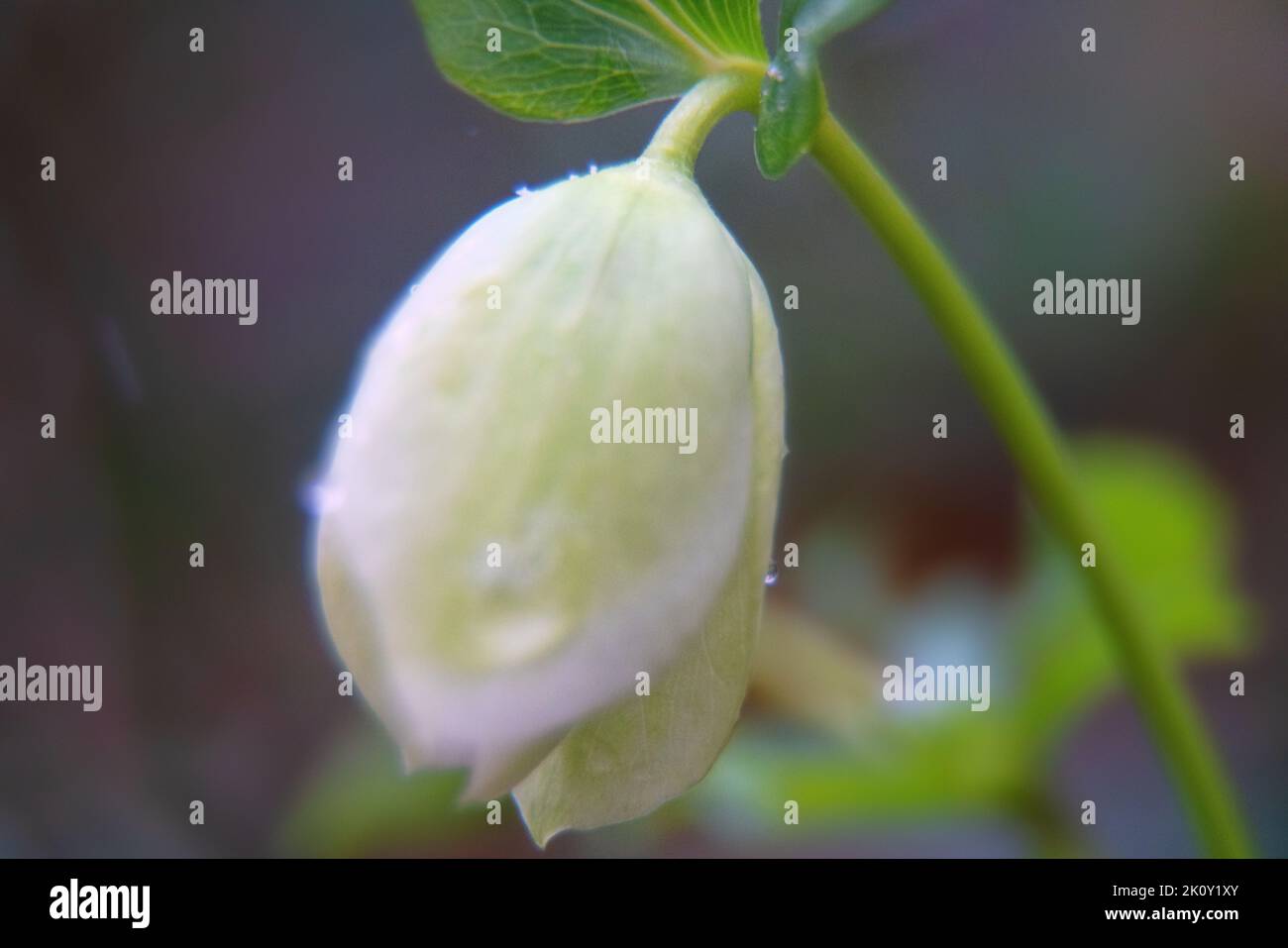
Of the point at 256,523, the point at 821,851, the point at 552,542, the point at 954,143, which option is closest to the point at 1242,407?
the point at 954,143

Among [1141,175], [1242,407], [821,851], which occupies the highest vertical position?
[1141,175]

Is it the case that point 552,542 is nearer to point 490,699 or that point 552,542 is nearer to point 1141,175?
point 490,699

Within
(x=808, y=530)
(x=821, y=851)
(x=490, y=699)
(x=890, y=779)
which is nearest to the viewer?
(x=490, y=699)

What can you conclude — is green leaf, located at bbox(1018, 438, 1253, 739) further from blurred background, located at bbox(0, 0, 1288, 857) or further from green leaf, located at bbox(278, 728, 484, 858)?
green leaf, located at bbox(278, 728, 484, 858)

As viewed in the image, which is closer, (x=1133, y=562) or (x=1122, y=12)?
(x=1133, y=562)

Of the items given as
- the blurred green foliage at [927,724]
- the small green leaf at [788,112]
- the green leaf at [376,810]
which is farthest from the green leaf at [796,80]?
the green leaf at [376,810]

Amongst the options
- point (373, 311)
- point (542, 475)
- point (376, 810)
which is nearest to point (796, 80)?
point (542, 475)

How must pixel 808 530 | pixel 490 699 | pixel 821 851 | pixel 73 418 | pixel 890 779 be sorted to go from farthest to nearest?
pixel 73 418 → pixel 808 530 → pixel 821 851 → pixel 890 779 → pixel 490 699
